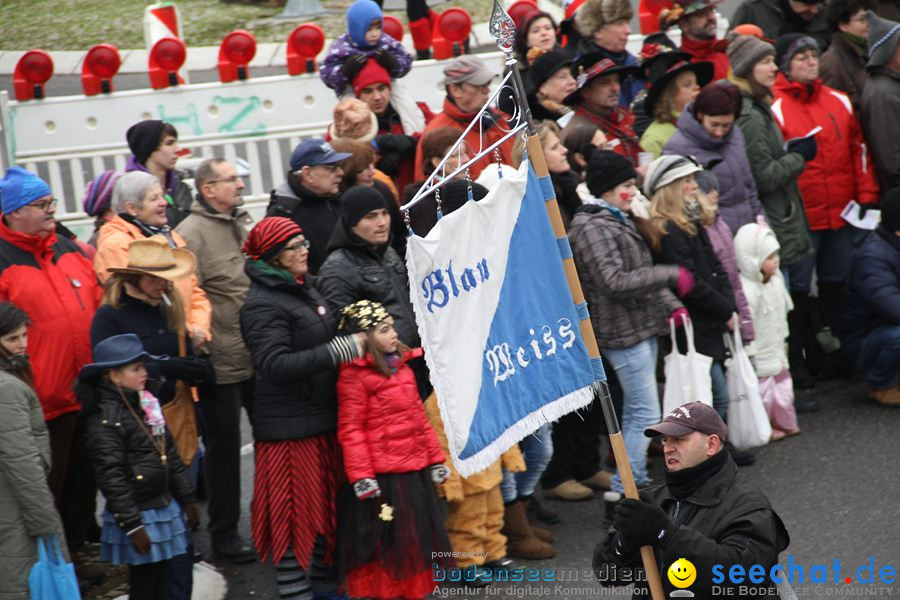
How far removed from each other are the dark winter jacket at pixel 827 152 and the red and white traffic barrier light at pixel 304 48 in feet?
12.2

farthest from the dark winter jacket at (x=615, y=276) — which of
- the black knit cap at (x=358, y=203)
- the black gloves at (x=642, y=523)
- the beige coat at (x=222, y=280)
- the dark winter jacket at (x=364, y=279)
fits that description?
the black gloves at (x=642, y=523)

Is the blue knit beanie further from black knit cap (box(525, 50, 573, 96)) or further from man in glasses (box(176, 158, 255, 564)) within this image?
black knit cap (box(525, 50, 573, 96))

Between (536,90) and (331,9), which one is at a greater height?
(331,9)

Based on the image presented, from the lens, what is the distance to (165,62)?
10625mm

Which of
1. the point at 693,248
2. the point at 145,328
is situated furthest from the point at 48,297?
the point at 693,248

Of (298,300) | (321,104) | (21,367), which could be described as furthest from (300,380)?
(321,104)

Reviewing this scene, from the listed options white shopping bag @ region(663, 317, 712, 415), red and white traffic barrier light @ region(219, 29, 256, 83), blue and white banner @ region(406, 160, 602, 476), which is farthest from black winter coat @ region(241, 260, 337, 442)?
red and white traffic barrier light @ region(219, 29, 256, 83)

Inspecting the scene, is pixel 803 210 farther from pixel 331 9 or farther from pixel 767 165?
pixel 331 9

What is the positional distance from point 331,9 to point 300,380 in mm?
12525

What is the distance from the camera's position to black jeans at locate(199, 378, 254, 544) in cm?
709

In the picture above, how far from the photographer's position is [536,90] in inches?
356

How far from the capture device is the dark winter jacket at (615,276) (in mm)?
7418

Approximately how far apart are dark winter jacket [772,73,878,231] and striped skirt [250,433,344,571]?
4.70 m

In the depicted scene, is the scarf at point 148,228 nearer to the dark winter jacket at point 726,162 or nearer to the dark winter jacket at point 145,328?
the dark winter jacket at point 145,328
